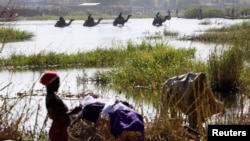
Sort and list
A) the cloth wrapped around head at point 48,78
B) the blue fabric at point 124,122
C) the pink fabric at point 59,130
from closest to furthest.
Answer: the cloth wrapped around head at point 48,78 < the pink fabric at point 59,130 < the blue fabric at point 124,122

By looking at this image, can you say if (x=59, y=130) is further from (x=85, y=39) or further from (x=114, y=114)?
(x=85, y=39)

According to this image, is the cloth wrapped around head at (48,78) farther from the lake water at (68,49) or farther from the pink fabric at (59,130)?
the lake water at (68,49)

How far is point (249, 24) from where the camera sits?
29781 mm

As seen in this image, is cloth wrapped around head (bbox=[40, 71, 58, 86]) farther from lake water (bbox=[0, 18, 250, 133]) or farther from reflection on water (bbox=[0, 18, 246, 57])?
reflection on water (bbox=[0, 18, 246, 57])

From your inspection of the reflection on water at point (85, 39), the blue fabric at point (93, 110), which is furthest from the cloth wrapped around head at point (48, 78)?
the reflection on water at point (85, 39)

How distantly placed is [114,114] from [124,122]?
156 mm

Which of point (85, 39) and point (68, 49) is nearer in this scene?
point (68, 49)

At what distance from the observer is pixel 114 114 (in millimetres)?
6156

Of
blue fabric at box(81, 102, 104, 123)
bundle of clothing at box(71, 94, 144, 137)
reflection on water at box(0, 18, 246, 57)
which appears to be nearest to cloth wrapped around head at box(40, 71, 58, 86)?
bundle of clothing at box(71, 94, 144, 137)

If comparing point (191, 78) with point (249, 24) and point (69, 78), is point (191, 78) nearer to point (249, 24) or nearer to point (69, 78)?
point (69, 78)

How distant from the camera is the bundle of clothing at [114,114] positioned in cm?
605

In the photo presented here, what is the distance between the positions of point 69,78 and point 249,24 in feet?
55.4

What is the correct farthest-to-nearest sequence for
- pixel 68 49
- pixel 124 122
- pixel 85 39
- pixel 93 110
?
1. pixel 85 39
2. pixel 68 49
3. pixel 93 110
4. pixel 124 122

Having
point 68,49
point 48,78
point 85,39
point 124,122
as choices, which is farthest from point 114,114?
point 85,39
